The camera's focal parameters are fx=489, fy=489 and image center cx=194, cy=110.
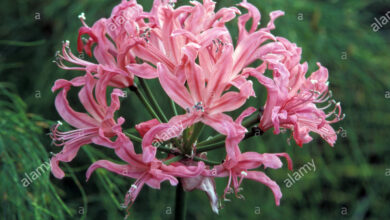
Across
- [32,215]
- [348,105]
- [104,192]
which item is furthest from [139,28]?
[348,105]

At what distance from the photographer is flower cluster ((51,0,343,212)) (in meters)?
1.21

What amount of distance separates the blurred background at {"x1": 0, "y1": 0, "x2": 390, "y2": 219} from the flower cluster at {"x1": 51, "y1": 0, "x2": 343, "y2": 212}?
1.08m

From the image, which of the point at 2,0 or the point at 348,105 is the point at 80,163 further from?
the point at 348,105

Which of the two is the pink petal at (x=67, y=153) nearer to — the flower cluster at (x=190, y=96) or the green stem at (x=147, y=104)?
the flower cluster at (x=190, y=96)

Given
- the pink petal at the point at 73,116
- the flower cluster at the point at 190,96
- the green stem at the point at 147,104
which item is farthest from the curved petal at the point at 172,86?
the pink petal at the point at 73,116

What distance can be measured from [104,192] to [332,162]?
5.08ft

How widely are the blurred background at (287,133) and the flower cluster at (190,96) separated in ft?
3.56

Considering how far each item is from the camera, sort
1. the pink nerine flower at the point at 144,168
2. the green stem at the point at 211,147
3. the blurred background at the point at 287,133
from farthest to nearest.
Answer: the blurred background at the point at 287,133 < the green stem at the point at 211,147 < the pink nerine flower at the point at 144,168

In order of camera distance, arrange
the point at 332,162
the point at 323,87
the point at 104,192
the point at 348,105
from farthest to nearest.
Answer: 1. the point at 332,162
2. the point at 348,105
3. the point at 104,192
4. the point at 323,87

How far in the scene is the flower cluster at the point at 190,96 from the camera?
1.21m

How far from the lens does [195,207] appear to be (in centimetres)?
288

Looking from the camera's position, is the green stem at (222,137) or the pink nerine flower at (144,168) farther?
the green stem at (222,137)

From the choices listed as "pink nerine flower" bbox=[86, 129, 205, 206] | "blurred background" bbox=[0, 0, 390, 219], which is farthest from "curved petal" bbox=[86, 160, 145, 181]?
"blurred background" bbox=[0, 0, 390, 219]

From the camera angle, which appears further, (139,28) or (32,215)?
(32,215)
